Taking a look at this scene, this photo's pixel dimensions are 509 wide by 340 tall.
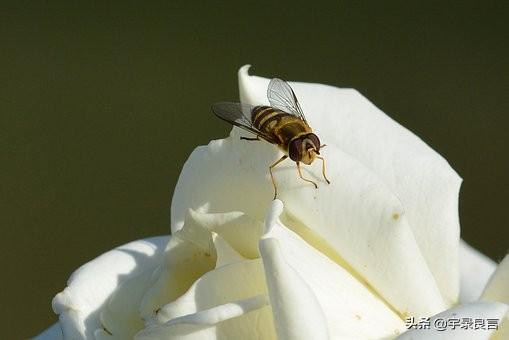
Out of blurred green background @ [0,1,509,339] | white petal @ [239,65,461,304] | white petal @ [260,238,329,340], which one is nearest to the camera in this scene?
white petal @ [260,238,329,340]

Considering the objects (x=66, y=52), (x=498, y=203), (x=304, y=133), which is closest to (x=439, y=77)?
(x=498, y=203)

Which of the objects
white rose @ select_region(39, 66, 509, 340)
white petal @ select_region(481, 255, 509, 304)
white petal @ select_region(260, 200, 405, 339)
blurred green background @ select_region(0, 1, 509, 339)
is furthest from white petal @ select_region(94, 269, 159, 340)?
blurred green background @ select_region(0, 1, 509, 339)

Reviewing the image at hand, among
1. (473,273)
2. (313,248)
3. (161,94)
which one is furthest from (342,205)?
(161,94)

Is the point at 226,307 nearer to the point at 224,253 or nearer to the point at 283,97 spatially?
the point at 224,253

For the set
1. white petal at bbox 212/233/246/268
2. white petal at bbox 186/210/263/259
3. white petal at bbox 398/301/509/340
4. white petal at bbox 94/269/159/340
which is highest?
white petal at bbox 186/210/263/259

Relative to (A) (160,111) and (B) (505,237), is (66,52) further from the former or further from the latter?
(B) (505,237)

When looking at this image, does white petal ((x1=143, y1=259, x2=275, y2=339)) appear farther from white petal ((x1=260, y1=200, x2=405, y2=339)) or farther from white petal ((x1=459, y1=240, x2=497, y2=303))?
white petal ((x1=459, y1=240, x2=497, y2=303))

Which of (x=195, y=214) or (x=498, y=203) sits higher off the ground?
(x=195, y=214)
